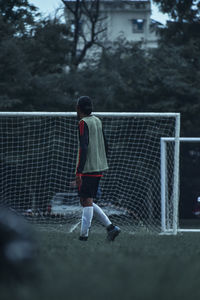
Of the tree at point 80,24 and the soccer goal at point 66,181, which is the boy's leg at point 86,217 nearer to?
the soccer goal at point 66,181

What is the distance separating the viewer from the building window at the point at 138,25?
5770cm

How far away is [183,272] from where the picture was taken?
4102 millimetres

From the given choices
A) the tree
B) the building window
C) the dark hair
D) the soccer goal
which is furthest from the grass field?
the building window

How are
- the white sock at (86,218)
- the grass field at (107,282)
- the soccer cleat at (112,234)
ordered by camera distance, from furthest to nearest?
the white sock at (86,218)
the soccer cleat at (112,234)
the grass field at (107,282)

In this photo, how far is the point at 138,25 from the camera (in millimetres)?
58344

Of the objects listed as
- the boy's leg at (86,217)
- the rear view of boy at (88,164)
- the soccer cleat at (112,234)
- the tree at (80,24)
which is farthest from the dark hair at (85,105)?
the tree at (80,24)

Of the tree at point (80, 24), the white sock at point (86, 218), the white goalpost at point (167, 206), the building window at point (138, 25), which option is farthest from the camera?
the building window at point (138, 25)

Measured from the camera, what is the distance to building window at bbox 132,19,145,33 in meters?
57.7

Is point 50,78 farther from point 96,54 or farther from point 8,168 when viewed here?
point 8,168

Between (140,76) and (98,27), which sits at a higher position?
(98,27)

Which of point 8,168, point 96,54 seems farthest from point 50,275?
point 96,54

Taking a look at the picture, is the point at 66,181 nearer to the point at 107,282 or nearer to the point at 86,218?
the point at 86,218

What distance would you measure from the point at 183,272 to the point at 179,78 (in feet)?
63.2

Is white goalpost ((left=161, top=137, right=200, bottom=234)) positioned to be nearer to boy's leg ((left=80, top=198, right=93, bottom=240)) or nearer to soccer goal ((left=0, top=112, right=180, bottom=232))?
soccer goal ((left=0, top=112, right=180, bottom=232))
